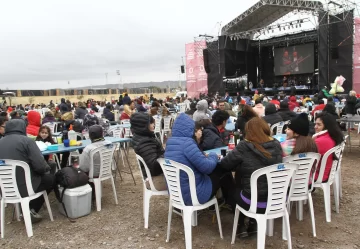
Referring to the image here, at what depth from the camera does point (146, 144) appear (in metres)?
3.11

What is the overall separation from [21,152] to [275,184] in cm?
243

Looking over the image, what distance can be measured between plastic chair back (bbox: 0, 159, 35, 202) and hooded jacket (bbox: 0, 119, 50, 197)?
35 millimetres

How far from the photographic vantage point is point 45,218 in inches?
136

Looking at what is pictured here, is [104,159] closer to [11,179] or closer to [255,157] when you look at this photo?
[11,179]

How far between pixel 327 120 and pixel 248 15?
573 inches

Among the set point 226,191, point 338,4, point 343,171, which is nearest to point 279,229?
point 226,191

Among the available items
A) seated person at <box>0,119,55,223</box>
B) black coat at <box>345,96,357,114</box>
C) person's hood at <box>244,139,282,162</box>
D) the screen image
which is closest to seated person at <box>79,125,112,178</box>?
seated person at <box>0,119,55,223</box>

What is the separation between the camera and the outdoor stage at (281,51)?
46.6 ft

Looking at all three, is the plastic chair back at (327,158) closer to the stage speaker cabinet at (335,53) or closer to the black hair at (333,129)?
the black hair at (333,129)

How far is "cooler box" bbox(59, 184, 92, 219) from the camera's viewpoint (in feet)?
10.9

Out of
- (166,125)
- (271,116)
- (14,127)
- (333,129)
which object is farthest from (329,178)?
(166,125)

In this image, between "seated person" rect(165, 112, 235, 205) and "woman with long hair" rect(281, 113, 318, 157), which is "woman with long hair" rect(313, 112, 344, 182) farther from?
"seated person" rect(165, 112, 235, 205)

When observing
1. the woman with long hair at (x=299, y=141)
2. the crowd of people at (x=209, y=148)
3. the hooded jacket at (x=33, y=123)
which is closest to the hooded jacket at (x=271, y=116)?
the crowd of people at (x=209, y=148)

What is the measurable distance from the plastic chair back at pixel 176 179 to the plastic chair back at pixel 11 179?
1.42 meters
